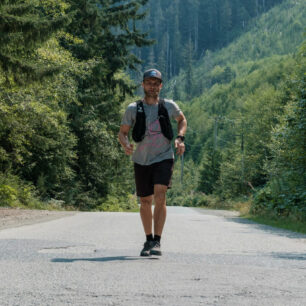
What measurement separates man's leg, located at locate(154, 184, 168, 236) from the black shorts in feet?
0.23

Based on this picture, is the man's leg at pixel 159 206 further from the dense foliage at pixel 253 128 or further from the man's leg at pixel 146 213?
the dense foliage at pixel 253 128

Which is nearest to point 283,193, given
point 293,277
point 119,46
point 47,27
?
point 47,27

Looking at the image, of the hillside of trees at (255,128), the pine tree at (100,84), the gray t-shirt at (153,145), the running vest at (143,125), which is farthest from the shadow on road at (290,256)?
the pine tree at (100,84)

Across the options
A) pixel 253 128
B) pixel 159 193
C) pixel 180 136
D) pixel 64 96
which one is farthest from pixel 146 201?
pixel 253 128

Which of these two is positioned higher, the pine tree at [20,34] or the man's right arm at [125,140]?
the pine tree at [20,34]

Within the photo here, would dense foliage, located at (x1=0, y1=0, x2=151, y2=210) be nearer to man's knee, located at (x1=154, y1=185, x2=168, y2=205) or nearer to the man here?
the man

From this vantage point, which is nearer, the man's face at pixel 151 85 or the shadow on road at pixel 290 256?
the man's face at pixel 151 85

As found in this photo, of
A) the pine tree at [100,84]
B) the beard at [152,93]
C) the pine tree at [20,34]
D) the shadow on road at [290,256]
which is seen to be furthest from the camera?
the pine tree at [100,84]

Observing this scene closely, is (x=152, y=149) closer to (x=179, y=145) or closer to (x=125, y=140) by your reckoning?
(x=179, y=145)

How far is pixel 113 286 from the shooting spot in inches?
182

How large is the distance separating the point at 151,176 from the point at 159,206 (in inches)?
14.8

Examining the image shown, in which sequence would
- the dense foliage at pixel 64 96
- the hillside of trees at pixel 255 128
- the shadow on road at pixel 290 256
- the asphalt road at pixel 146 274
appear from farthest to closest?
the hillside of trees at pixel 255 128 → the dense foliage at pixel 64 96 → the shadow on road at pixel 290 256 → the asphalt road at pixel 146 274

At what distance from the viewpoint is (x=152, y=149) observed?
6.77 meters

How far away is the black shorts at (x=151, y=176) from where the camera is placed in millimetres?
6719
